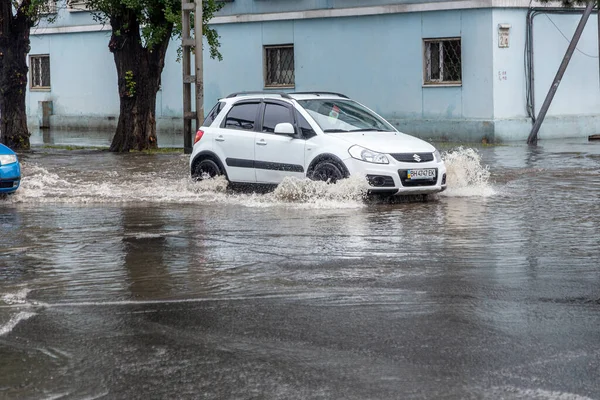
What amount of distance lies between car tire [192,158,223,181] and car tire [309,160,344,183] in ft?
6.30

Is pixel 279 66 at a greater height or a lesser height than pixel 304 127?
greater

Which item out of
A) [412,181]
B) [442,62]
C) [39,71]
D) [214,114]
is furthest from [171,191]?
[39,71]

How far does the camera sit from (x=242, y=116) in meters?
16.3

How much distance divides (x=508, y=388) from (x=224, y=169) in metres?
11.1

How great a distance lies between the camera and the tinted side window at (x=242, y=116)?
16.2 metres

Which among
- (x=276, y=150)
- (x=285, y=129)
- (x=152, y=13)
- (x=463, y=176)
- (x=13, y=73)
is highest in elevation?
(x=152, y=13)

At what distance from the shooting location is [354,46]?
99.4ft

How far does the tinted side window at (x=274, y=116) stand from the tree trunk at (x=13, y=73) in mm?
13143

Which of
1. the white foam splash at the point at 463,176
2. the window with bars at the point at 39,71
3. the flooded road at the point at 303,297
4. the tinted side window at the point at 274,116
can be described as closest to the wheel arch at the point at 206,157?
the flooded road at the point at 303,297

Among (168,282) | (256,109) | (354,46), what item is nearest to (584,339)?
(168,282)

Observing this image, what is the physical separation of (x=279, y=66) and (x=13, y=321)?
25511 millimetres

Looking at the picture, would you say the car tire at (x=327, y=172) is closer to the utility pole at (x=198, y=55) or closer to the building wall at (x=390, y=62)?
the utility pole at (x=198, y=55)

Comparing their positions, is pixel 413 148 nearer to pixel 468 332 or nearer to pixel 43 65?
pixel 468 332

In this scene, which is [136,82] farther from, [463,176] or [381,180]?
[381,180]
